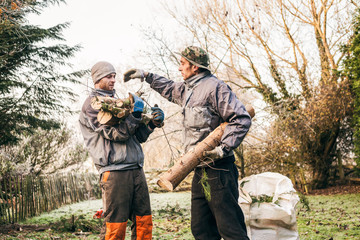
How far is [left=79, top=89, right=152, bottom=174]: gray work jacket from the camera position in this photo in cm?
315

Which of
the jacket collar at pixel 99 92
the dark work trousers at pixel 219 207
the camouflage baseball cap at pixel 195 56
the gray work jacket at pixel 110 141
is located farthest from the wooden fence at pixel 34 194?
the camouflage baseball cap at pixel 195 56

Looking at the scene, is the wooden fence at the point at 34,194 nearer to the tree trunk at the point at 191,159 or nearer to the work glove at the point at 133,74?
the work glove at the point at 133,74

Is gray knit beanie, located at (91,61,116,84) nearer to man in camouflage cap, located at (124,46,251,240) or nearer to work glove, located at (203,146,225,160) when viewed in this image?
man in camouflage cap, located at (124,46,251,240)

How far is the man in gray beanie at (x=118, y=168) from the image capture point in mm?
3113

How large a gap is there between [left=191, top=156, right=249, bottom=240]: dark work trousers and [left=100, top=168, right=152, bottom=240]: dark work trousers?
0.56 metres

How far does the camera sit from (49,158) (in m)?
12.4

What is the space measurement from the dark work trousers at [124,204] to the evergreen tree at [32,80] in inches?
243

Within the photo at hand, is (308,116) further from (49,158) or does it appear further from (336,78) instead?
(49,158)

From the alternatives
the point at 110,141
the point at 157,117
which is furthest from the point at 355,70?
the point at 110,141

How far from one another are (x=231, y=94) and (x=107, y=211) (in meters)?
1.59

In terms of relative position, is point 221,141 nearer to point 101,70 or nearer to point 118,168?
point 118,168

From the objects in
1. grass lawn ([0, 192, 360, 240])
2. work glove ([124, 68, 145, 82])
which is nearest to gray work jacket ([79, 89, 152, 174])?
work glove ([124, 68, 145, 82])

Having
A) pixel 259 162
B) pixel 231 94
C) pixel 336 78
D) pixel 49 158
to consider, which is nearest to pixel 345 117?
pixel 336 78

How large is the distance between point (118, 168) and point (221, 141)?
1083 millimetres
